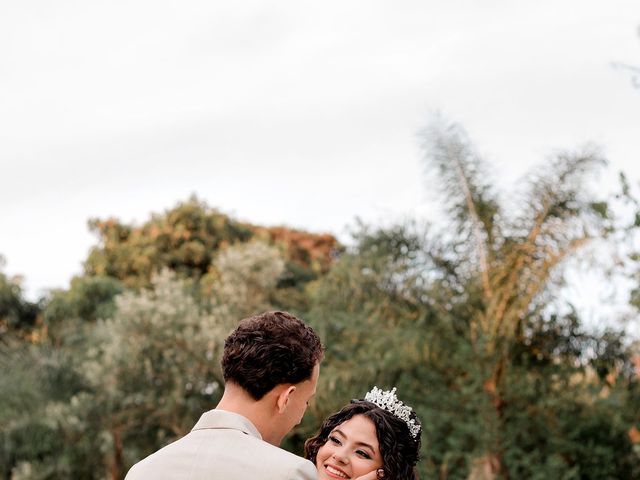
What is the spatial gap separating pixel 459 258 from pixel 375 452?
28.3ft

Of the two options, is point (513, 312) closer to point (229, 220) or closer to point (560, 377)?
point (560, 377)

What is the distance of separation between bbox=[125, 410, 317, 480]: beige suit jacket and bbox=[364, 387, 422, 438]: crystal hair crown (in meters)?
1.75

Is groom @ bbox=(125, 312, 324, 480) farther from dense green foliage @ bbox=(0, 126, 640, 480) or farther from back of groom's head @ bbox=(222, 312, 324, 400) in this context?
dense green foliage @ bbox=(0, 126, 640, 480)

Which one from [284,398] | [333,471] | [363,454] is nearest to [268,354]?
[284,398]

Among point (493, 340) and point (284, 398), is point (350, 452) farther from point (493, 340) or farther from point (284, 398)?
point (493, 340)

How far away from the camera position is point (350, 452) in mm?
4059

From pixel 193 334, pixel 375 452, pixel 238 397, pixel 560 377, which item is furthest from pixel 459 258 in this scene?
pixel 238 397

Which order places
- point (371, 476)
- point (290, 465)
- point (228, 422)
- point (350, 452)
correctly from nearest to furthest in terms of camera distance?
point (290, 465) < point (228, 422) < point (371, 476) < point (350, 452)

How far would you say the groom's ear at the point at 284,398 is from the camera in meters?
2.70

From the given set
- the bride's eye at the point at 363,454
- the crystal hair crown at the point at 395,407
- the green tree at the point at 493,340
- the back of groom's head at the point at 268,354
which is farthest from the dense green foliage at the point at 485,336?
the back of groom's head at the point at 268,354

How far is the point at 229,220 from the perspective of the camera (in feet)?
99.6

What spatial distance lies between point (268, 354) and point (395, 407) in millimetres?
1863

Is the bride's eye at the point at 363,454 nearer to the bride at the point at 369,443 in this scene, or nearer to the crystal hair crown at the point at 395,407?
the bride at the point at 369,443

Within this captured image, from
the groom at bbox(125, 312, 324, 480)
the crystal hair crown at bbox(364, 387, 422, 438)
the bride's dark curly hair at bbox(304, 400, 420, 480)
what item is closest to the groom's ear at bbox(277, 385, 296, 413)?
the groom at bbox(125, 312, 324, 480)
